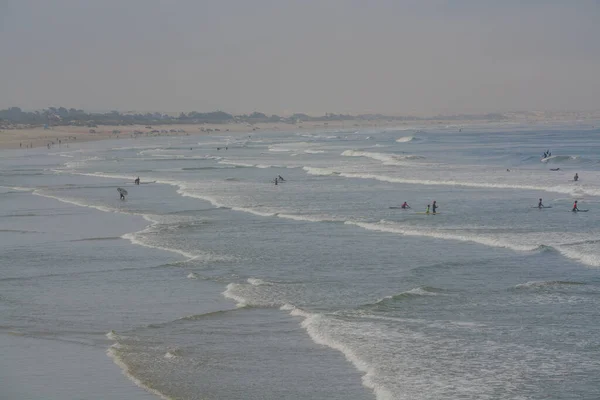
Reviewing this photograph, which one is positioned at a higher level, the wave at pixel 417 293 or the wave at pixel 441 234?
the wave at pixel 441 234

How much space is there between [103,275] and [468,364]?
1108 centimetres

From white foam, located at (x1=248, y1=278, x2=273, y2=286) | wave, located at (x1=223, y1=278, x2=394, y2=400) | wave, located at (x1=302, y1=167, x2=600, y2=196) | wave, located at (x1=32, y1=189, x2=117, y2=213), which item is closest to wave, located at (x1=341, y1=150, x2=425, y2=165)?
wave, located at (x1=302, y1=167, x2=600, y2=196)

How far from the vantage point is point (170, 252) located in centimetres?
2544

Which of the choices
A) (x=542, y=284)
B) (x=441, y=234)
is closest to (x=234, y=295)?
(x=542, y=284)

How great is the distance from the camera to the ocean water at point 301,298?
13.5 metres

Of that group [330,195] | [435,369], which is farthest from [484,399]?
[330,195]

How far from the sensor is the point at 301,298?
1914cm

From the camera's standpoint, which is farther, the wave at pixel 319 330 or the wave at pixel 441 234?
the wave at pixel 441 234

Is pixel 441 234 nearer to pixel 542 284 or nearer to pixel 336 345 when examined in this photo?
pixel 542 284

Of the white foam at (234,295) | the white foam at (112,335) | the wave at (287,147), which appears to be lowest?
the white foam at (112,335)

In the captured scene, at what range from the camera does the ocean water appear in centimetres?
1353

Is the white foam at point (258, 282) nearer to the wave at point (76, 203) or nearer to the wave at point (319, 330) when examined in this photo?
the wave at point (319, 330)

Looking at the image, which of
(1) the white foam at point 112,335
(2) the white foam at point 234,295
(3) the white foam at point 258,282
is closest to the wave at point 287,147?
(3) the white foam at point 258,282

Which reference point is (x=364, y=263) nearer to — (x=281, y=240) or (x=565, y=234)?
(x=281, y=240)
